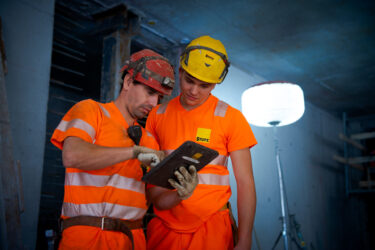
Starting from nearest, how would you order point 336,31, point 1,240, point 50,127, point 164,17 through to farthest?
point 1,240
point 50,127
point 164,17
point 336,31

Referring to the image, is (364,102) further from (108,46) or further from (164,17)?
(108,46)

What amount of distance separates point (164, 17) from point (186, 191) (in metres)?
3.12

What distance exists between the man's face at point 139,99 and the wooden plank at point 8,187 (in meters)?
1.14

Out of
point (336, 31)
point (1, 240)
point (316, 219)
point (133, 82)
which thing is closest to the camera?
point (133, 82)

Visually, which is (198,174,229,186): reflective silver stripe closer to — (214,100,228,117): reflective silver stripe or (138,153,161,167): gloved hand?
(214,100,228,117): reflective silver stripe

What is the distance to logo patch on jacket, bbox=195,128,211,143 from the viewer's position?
84.9 inches

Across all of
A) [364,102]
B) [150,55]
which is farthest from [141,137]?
[364,102]

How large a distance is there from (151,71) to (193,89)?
1.39ft

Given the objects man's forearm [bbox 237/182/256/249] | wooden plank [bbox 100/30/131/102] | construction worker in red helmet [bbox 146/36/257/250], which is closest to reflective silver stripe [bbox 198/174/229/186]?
construction worker in red helmet [bbox 146/36/257/250]

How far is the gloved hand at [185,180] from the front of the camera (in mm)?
1686

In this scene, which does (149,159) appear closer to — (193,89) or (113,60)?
(193,89)

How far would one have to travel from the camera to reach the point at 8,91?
294 cm

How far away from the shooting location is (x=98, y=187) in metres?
1.58

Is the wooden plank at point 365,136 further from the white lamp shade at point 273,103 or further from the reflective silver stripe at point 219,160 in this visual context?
the reflective silver stripe at point 219,160
